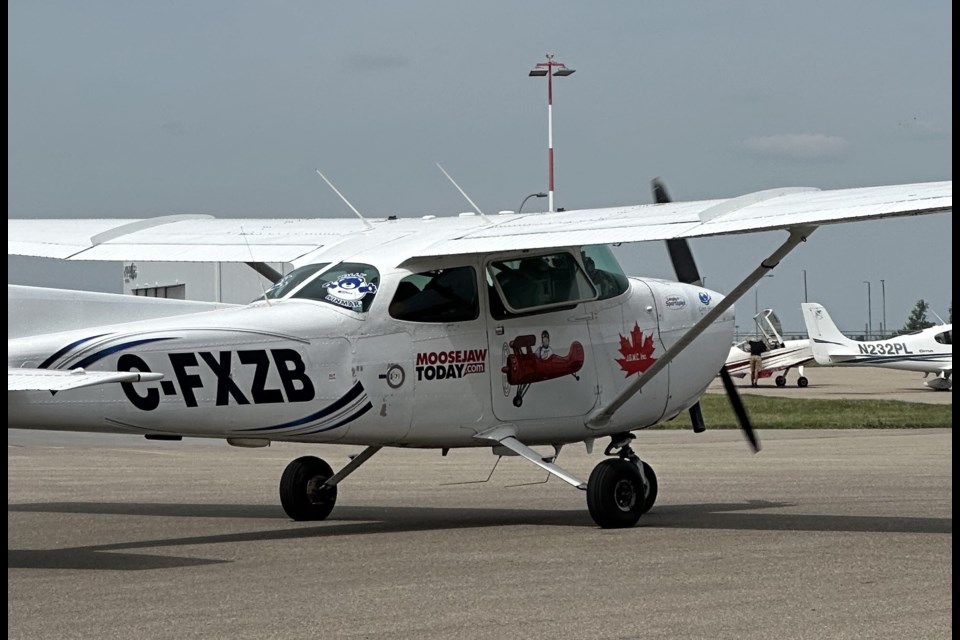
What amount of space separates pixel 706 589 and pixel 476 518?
480cm

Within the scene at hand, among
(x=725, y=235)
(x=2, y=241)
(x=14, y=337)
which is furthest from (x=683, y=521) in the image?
(x=2, y=241)

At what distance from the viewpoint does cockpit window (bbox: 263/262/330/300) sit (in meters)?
11.3

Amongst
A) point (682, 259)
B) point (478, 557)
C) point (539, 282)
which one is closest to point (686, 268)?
point (682, 259)

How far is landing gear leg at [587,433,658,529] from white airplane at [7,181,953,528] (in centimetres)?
1

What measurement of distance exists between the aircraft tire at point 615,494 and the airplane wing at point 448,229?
194 cm

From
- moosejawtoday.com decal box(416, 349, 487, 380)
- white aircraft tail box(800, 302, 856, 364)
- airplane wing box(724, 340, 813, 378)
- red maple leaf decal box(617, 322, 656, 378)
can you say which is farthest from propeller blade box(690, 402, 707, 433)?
airplane wing box(724, 340, 813, 378)

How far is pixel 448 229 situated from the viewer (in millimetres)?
12219

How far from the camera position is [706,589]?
8.31m

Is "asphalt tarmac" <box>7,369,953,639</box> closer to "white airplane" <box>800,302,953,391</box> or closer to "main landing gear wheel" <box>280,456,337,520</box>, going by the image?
"main landing gear wheel" <box>280,456,337,520</box>

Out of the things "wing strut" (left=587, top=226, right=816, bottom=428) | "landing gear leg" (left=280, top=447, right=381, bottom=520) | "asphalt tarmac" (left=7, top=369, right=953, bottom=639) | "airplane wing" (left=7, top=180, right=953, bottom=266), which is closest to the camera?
"asphalt tarmac" (left=7, top=369, right=953, bottom=639)

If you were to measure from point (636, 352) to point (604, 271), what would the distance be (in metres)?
0.75

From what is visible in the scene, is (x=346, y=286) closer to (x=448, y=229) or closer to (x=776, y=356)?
(x=448, y=229)

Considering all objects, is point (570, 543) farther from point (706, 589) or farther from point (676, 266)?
point (676, 266)

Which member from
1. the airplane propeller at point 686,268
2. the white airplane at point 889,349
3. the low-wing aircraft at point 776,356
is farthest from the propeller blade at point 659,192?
the low-wing aircraft at point 776,356
